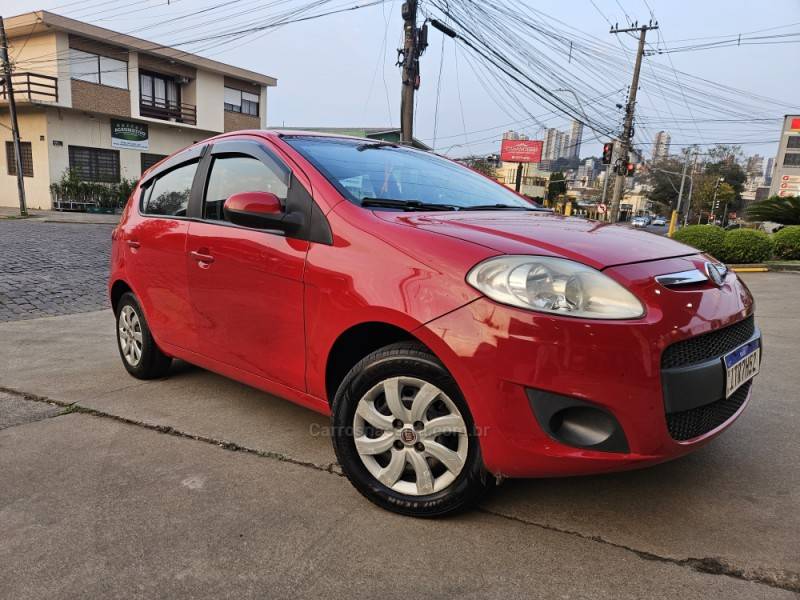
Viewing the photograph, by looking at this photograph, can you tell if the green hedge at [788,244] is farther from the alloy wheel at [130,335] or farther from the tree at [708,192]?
the tree at [708,192]

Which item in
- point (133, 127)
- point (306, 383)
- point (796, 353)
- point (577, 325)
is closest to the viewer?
point (577, 325)

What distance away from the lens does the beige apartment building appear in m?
23.8

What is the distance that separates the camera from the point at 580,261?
2105 mm

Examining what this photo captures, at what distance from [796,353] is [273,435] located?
4.43 metres

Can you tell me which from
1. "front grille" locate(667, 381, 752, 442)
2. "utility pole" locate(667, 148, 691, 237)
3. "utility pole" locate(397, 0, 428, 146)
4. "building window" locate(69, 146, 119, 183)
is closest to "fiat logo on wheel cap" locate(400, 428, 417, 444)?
"front grille" locate(667, 381, 752, 442)

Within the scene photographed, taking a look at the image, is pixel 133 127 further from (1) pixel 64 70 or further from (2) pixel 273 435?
(2) pixel 273 435

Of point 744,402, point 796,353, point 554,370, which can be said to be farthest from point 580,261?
point 796,353

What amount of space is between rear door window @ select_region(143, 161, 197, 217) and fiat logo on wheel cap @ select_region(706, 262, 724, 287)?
2.76 metres

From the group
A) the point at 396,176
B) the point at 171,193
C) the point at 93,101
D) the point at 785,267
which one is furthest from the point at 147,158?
the point at 396,176

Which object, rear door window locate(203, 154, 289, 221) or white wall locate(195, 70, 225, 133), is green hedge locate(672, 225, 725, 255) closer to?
rear door window locate(203, 154, 289, 221)

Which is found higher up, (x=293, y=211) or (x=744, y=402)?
(x=293, y=211)

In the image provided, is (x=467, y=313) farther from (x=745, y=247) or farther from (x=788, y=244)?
(x=788, y=244)

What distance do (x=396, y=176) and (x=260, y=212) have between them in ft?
2.67

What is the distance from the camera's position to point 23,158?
995 inches
